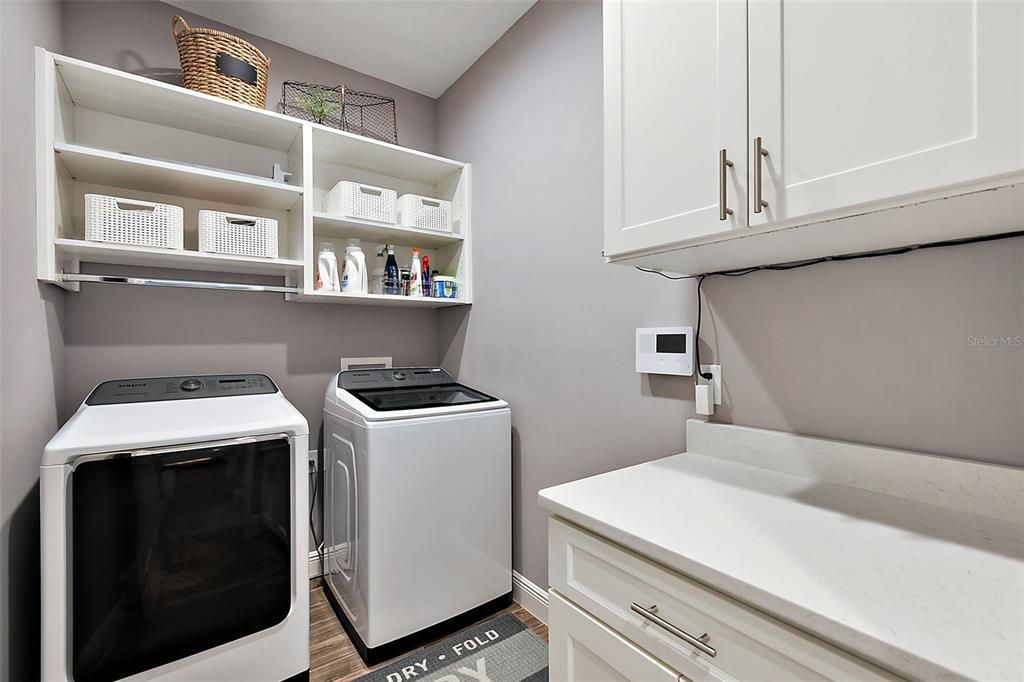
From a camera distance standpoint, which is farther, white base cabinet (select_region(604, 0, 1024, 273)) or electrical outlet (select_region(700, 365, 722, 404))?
electrical outlet (select_region(700, 365, 722, 404))

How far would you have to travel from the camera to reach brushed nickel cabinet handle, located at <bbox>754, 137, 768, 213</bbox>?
0.85 metres

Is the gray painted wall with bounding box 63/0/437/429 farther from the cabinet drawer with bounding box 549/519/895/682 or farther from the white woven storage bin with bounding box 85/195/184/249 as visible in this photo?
the cabinet drawer with bounding box 549/519/895/682

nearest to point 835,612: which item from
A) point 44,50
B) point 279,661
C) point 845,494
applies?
point 845,494

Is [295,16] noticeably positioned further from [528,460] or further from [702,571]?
[702,571]

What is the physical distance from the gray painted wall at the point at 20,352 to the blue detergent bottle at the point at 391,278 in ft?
3.94

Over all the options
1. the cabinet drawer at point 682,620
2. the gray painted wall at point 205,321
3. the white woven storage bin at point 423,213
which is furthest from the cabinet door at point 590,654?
the white woven storage bin at point 423,213

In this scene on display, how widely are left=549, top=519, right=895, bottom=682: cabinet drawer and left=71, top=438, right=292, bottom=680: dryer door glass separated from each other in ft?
3.32

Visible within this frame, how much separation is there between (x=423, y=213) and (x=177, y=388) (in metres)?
1.29

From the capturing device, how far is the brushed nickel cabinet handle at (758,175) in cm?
85

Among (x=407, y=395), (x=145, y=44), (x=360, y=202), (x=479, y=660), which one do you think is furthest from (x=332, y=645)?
(x=145, y=44)

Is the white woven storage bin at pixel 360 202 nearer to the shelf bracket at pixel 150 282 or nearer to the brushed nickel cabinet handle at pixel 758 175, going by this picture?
the shelf bracket at pixel 150 282

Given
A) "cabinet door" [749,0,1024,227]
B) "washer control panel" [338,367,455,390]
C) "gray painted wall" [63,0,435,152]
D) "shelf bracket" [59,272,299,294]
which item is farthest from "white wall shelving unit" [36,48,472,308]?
"cabinet door" [749,0,1024,227]

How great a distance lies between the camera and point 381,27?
2.07 m

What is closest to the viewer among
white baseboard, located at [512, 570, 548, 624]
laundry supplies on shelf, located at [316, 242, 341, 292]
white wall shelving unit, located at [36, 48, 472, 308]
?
white wall shelving unit, located at [36, 48, 472, 308]
